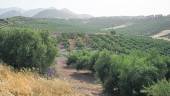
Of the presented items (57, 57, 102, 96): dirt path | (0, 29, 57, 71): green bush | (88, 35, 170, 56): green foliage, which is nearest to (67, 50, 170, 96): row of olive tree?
(57, 57, 102, 96): dirt path

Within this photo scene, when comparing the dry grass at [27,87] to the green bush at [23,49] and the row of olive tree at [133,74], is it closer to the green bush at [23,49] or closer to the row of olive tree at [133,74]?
the row of olive tree at [133,74]

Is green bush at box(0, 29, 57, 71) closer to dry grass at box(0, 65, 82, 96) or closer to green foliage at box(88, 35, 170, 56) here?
dry grass at box(0, 65, 82, 96)

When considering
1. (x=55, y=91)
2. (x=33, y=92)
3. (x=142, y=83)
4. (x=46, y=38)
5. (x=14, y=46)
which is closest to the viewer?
(x=33, y=92)

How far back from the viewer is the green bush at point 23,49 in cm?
3189

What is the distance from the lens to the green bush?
31888 mm

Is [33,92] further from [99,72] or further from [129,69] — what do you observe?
[99,72]

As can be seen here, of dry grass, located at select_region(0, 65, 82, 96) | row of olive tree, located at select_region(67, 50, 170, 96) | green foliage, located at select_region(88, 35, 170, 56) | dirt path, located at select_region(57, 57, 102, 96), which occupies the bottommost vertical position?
green foliage, located at select_region(88, 35, 170, 56)

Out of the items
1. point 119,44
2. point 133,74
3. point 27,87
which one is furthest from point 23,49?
point 119,44

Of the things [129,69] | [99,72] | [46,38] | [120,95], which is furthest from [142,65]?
[46,38]

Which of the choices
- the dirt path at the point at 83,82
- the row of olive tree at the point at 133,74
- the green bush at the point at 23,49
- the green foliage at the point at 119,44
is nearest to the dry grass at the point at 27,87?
the dirt path at the point at 83,82

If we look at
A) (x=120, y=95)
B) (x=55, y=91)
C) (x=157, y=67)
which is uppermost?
(x=55, y=91)

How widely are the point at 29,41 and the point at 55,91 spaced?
23997mm

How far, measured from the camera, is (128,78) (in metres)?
24.7

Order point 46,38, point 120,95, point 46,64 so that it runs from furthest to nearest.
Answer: point 46,38 < point 46,64 < point 120,95
